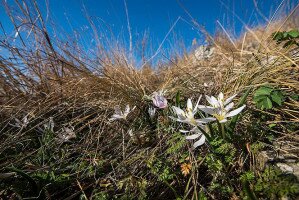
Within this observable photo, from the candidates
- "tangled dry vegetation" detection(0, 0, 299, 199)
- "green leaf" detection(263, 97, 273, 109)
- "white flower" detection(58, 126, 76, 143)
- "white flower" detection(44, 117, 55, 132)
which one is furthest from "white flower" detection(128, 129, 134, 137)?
"green leaf" detection(263, 97, 273, 109)

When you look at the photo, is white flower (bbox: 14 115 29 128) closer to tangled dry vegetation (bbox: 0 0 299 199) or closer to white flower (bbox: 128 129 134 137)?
tangled dry vegetation (bbox: 0 0 299 199)

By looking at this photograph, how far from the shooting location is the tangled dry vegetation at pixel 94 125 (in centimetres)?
124

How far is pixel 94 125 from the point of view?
1.76 m

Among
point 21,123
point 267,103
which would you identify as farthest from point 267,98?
point 21,123

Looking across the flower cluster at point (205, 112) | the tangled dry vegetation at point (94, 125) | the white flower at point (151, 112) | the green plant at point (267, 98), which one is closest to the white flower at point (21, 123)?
the tangled dry vegetation at point (94, 125)

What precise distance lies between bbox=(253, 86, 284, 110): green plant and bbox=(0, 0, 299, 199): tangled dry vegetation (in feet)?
0.33

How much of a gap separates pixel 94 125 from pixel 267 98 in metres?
0.99

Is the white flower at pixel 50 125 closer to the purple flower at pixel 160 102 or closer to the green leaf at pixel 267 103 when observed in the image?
the purple flower at pixel 160 102

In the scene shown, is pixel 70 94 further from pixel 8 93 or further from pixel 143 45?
pixel 143 45

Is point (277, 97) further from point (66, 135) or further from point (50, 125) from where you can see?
point (50, 125)

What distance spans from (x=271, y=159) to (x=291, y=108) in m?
0.41

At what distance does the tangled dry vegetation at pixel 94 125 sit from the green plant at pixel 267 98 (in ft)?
0.33

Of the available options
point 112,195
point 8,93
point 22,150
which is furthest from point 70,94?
Answer: point 112,195

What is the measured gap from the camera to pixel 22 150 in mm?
1481
